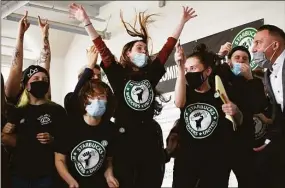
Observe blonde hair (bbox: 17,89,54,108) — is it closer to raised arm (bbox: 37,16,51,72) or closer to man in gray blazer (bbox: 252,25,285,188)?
raised arm (bbox: 37,16,51,72)

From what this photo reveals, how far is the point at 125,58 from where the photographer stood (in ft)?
11.6

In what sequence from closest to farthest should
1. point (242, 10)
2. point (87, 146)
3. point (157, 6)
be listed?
1. point (87, 146)
2. point (242, 10)
3. point (157, 6)

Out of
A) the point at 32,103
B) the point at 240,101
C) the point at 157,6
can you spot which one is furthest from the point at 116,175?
the point at 157,6

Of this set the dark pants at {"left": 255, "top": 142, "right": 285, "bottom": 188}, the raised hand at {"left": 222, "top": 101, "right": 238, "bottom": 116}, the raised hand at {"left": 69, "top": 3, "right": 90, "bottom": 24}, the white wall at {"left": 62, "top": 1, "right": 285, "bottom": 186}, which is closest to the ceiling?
the white wall at {"left": 62, "top": 1, "right": 285, "bottom": 186}

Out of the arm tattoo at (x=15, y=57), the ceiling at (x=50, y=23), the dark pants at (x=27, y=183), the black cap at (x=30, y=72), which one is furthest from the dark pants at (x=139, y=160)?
the ceiling at (x=50, y=23)

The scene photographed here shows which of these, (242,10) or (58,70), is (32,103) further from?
(58,70)

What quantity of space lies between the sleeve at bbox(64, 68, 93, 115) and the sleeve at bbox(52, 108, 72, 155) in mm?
66

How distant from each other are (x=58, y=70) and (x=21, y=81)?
19.4ft

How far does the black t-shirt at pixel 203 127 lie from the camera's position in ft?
11.3

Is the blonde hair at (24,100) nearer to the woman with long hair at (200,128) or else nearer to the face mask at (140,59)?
the face mask at (140,59)

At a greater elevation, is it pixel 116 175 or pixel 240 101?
pixel 240 101

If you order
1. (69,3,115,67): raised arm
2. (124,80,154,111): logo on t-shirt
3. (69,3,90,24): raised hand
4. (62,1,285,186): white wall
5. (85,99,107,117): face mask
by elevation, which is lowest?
(85,99,107,117): face mask

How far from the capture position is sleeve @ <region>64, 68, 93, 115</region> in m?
3.31

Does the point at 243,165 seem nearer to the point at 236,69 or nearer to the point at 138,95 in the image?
the point at 236,69
